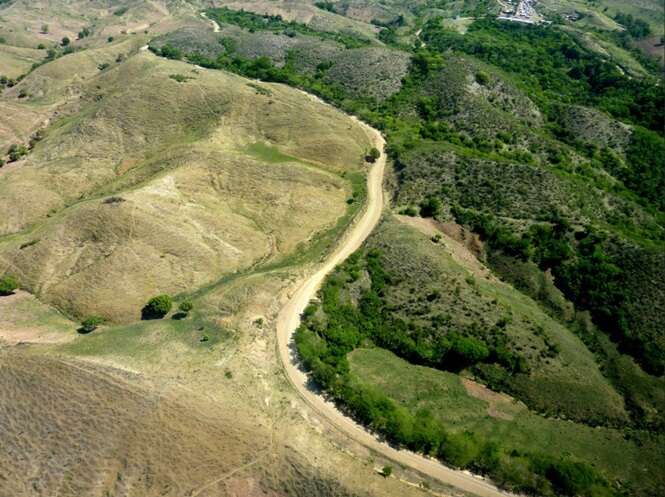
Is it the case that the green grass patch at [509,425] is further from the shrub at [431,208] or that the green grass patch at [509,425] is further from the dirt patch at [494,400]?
the shrub at [431,208]

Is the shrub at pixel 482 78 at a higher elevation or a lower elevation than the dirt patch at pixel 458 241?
higher

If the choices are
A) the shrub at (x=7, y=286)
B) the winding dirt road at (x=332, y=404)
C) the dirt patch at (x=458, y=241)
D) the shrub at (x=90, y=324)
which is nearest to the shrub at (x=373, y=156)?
the winding dirt road at (x=332, y=404)

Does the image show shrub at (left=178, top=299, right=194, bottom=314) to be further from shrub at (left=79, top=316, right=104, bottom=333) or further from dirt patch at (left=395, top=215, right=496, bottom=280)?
dirt patch at (left=395, top=215, right=496, bottom=280)

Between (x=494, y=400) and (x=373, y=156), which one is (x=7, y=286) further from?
(x=494, y=400)

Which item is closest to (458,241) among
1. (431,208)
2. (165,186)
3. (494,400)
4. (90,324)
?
(431,208)

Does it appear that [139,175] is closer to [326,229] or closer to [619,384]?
[326,229]

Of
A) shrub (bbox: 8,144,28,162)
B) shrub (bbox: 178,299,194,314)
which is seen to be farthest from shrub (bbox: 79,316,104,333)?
shrub (bbox: 8,144,28,162)
